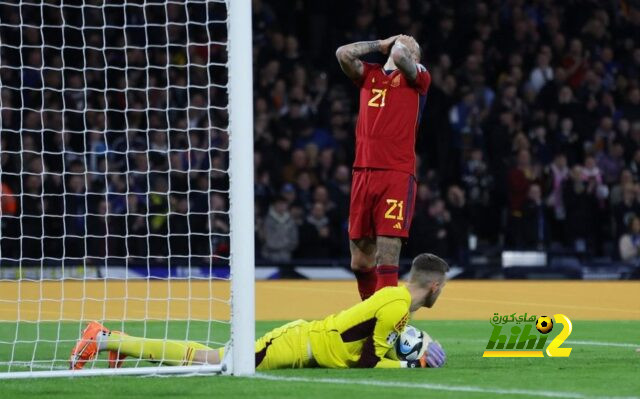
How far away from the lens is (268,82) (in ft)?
71.6

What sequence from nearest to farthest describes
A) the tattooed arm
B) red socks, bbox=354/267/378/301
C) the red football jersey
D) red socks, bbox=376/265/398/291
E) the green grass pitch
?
the green grass pitch
red socks, bbox=376/265/398/291
the tattooed arm
the red football jersey
red socks, bbox=354/267/378/301

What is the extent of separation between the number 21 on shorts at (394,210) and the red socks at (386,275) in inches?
15.0

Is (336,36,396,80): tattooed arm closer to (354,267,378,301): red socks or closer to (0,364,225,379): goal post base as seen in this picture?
(354,267,378,301): red socks

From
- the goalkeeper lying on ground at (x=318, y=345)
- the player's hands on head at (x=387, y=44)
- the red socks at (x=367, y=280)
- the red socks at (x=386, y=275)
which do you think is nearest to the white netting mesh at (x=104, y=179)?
the red socks at (x=367, y=280)

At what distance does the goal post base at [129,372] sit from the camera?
8.09m

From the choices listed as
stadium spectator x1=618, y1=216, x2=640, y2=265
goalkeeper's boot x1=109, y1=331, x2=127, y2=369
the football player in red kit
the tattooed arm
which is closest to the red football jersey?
the football player in red kit

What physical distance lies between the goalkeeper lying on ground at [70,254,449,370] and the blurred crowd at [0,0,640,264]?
886cm

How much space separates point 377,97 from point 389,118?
0.18 meters

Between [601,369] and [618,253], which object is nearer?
[601,369]

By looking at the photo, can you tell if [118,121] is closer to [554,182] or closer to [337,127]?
[337,127]

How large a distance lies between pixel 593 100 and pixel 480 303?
26.5 feet

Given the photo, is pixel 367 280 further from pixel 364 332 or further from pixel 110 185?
pixel 110 185

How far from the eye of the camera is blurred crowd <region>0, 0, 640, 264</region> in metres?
→ 18.4

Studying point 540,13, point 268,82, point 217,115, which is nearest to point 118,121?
point 217,115
